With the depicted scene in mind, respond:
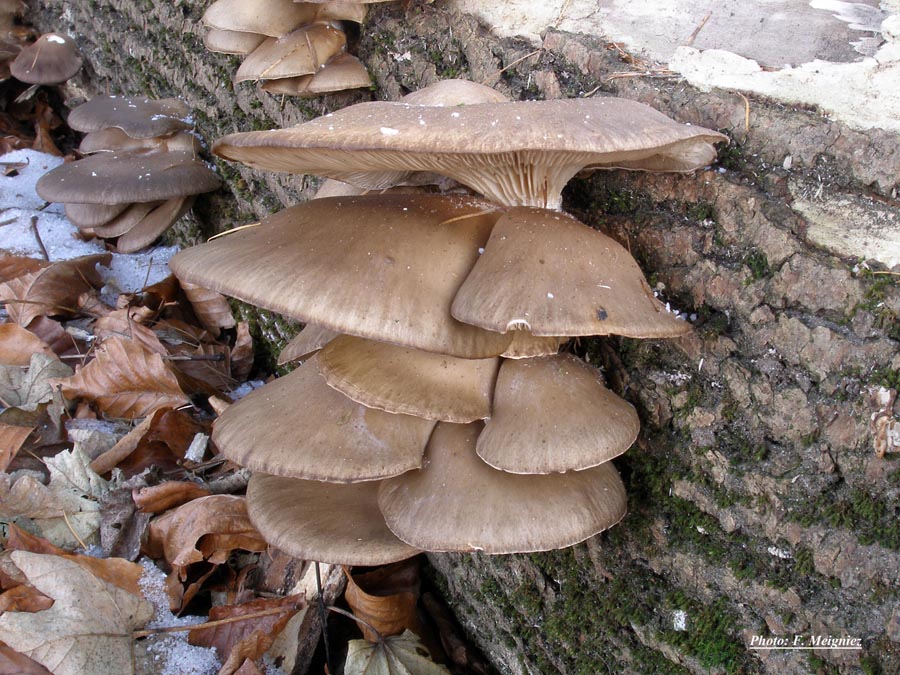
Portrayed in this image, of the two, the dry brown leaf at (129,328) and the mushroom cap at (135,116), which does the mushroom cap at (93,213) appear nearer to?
the mushroom cap at (135,116)

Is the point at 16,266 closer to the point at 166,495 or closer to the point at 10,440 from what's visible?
the point at 10,440

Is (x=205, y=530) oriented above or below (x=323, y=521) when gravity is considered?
below

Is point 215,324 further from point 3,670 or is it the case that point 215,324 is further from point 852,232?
point 852,232

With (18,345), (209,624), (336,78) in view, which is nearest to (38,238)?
(18,345)

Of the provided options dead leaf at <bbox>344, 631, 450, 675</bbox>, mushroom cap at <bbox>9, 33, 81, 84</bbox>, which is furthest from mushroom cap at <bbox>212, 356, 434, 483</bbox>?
mushroom cap at <bbox>9, 33, 81, 84</bbox>

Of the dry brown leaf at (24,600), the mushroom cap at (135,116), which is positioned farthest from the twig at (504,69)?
the mushroom cap at (135,116)

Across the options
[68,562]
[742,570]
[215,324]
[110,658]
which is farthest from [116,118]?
[742,570]
